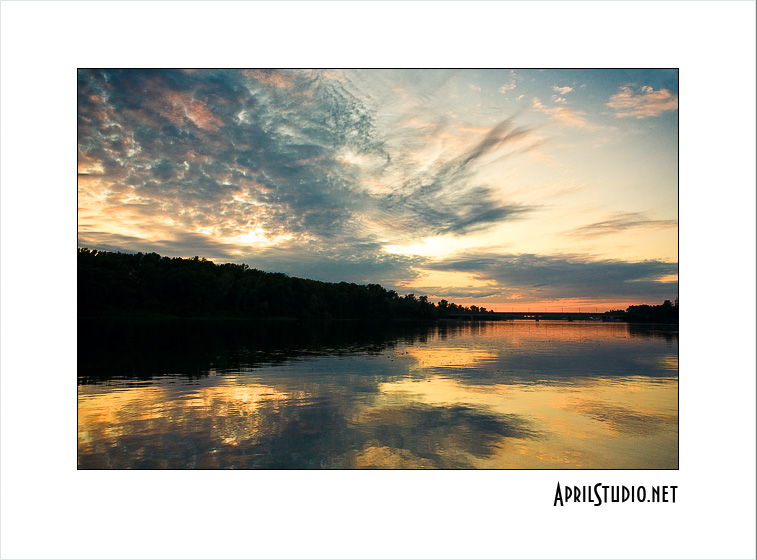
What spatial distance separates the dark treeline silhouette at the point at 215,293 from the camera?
7250 cm

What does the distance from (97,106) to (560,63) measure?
14711 millimetres

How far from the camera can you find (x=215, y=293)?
341 ft

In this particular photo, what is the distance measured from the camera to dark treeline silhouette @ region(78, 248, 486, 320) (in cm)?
7250

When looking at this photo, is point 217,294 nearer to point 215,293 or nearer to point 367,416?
point 215,293

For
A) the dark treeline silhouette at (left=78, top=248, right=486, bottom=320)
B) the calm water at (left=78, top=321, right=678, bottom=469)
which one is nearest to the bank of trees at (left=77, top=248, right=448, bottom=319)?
the dark treeline silhouette at (left=78, top=248, right=486, bottom=320)

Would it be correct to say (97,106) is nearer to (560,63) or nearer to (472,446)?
(560,63)

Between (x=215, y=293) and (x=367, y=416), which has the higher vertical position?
(x=215, y=293)

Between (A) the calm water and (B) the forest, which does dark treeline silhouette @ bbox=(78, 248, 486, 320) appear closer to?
(B) the forest

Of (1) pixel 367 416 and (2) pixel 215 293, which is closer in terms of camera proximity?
(1) pixel 367 416

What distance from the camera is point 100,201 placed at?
19.5 m

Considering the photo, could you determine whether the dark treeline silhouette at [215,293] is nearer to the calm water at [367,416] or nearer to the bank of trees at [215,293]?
the bank of trees at [215,293]

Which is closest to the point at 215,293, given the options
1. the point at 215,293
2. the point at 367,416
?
the point at 215,293

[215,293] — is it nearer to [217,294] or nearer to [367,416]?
[217,294]

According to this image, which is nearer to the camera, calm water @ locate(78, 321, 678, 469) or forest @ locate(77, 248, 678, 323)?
calm water @ locate(78, 321, 678, 469)
